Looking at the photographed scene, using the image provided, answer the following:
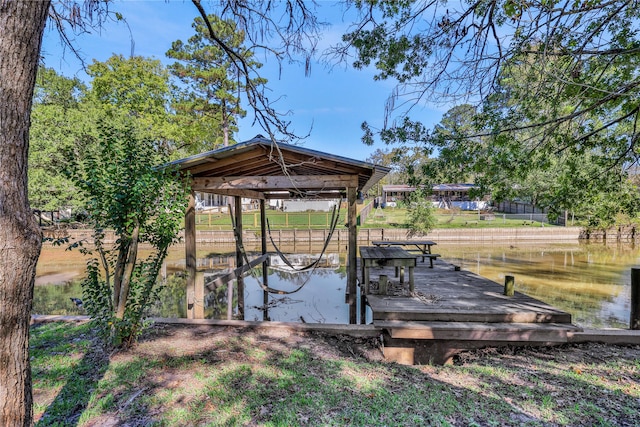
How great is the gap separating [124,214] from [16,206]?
1.71 m

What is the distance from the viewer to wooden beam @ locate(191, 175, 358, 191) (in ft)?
13.4

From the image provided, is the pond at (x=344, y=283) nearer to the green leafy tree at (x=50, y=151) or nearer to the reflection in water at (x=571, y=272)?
the reflection in water at (x=571, y=272)

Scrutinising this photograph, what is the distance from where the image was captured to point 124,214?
2854 millimetres

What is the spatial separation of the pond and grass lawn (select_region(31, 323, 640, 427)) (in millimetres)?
972

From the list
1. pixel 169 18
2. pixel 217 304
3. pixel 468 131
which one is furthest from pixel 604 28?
pixel 217 304

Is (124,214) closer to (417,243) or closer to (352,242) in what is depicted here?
(352,242)

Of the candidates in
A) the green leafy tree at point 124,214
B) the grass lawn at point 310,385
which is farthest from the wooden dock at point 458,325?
the green leafy tree at point 124,214

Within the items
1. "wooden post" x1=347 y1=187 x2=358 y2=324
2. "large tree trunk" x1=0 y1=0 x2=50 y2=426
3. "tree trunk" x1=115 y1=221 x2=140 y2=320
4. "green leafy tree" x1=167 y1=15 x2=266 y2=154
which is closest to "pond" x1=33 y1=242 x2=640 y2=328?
"tree trunk" x1=115 y1=221 x2=140 y2=320

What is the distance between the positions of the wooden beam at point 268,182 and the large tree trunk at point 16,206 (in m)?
2.80

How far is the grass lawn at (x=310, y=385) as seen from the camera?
2037mm

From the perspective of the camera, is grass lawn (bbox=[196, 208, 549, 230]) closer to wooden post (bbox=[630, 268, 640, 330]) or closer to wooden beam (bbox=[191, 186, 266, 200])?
wooden beam (bbox=[191, 186, 266, 200])

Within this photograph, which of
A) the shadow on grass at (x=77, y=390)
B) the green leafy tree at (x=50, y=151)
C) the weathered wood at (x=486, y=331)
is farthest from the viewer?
the green leafy tree at (x=50, y=151)

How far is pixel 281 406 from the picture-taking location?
7.06 feet

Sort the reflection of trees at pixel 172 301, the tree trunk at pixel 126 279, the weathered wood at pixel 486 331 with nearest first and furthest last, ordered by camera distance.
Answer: the tree trunk at pixel 126 279 → the weathered wood at pixel 486 331 → the reflection of trees at pixel 172 301
